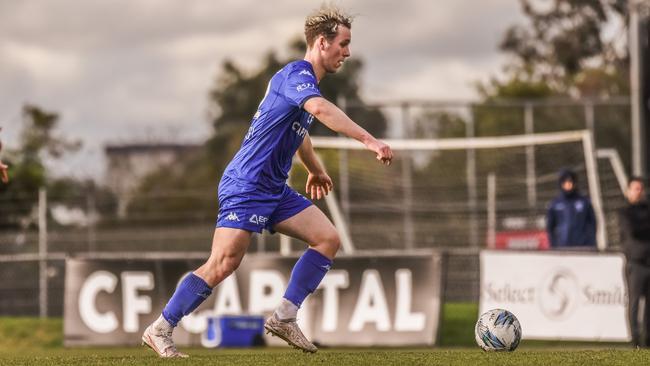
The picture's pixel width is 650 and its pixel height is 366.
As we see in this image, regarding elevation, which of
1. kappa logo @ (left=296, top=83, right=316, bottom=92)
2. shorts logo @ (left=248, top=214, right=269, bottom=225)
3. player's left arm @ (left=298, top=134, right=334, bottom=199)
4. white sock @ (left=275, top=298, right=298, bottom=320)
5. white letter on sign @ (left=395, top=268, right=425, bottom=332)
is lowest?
white letter on sign @ (left=395, top=268, right=425, bottom=332)

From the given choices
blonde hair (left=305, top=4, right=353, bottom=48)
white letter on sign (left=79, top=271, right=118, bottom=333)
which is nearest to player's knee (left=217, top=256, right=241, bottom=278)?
blonde hair (left=305, top=4, right=353, bottom=48)

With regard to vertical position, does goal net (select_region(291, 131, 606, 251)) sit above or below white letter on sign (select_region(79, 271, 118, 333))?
above

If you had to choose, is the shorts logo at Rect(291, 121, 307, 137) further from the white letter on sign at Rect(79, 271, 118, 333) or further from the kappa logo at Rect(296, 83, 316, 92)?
the white letter on sign at Rect(79, 271, 118, 333)

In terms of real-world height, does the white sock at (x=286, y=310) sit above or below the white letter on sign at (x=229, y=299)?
above

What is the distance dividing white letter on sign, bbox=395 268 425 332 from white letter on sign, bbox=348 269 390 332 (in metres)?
0.16

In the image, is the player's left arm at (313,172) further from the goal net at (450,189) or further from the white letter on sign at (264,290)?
the goal net at (450,189)

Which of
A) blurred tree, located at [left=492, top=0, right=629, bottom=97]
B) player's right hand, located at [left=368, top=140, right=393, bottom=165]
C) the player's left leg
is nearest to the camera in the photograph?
player's right hand, located at [left=368, top=140, right=393, bottom=165]

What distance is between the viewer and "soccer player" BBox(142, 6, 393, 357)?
28.3ft

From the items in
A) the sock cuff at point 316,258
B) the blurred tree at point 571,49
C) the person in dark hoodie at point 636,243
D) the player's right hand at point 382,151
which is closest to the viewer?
the player's right hand at point 382,151

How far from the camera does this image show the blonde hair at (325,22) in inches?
344

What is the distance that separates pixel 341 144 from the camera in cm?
2152

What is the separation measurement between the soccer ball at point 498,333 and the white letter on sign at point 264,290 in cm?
772

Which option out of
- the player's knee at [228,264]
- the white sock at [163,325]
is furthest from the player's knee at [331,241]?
the white sock at [163,325]

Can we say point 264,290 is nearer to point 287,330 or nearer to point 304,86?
point 287,330
